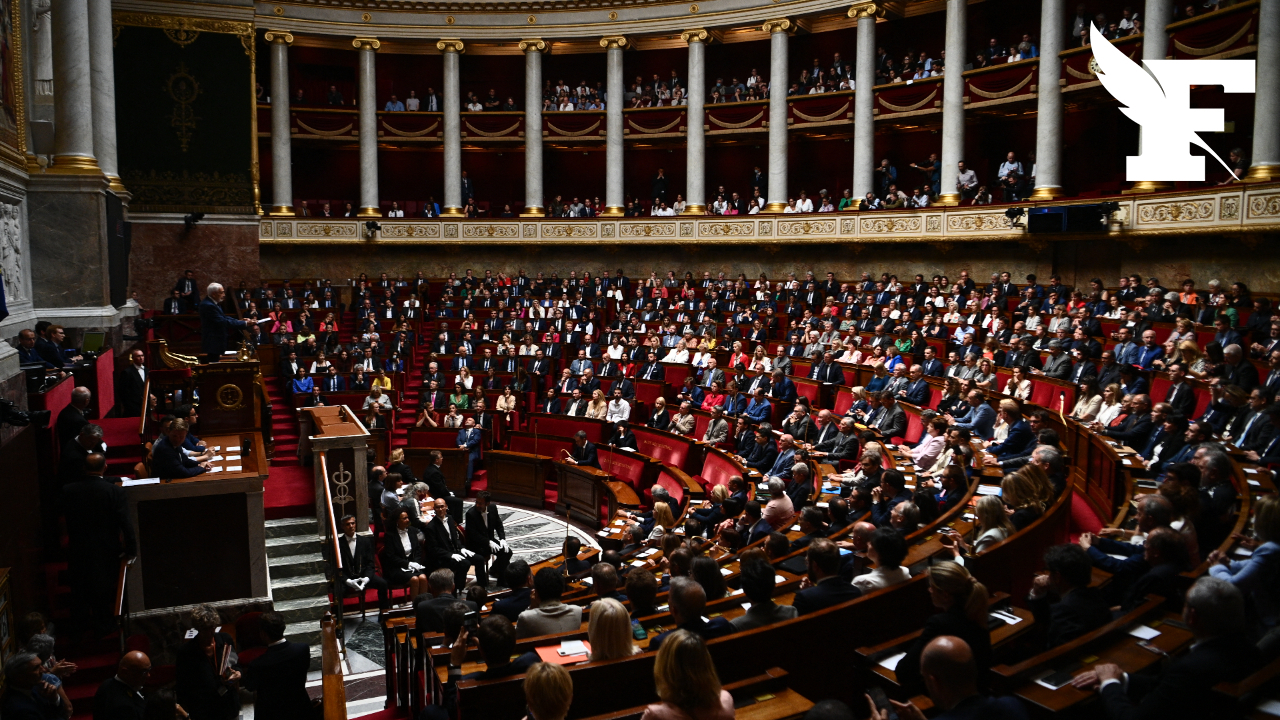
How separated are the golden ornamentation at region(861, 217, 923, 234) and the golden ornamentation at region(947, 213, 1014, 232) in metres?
0.80

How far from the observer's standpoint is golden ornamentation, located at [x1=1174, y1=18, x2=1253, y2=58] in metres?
15.1

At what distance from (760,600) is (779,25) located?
21.4 m

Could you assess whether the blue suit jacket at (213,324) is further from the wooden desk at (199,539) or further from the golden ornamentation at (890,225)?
the golden ornamentation at (890,225)

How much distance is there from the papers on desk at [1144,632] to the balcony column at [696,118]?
21.0 meters

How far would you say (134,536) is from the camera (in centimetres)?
747

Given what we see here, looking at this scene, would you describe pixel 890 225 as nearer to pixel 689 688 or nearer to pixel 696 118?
pixel 696 118

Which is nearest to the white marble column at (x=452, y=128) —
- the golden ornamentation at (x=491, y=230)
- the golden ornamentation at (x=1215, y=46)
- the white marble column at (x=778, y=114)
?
the golden ornamentation at (x=491, y=230)

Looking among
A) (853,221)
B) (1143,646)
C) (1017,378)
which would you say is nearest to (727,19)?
(853,221)

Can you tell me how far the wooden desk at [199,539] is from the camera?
8086 mm

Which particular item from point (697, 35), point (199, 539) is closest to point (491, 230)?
point (697, 35)

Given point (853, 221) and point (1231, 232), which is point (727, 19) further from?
point (1231, 232)

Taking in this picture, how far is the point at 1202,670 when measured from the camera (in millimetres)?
3355

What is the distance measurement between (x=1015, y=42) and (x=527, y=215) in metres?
13.9

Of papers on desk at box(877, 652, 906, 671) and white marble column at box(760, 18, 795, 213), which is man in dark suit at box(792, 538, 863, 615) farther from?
white marble column at box(760, 18, 795, 213)
